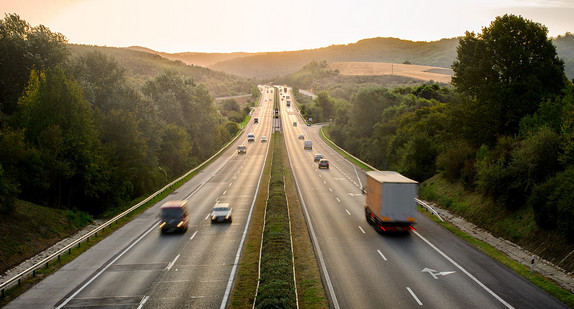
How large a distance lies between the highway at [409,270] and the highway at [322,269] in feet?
0.15

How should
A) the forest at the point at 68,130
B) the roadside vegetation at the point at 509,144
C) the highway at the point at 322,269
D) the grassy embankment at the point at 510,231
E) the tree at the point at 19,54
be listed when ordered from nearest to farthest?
1. the highway at the point at 322,269
2. the grassy embankment at the point at 510,231
3. the roadside vegetation at the point at 509,144
4. the forest at the point at 68,130
5. the tree at the point at 19,54

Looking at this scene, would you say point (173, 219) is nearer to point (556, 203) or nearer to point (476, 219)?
point (476, 219)

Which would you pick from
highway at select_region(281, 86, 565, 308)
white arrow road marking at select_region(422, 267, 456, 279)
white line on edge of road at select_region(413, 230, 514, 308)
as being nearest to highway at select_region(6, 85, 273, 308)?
highway at select_region(281, 86, 565, 308)

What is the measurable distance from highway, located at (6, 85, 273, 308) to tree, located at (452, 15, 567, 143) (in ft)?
81.8

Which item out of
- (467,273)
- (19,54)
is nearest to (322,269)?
(467,273)

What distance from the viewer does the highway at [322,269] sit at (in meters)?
17.5

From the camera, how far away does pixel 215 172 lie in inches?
2424

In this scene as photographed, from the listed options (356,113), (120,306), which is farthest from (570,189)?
(356,113)

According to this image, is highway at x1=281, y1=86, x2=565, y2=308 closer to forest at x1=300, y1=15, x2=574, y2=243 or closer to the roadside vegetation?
the roadside vegetation

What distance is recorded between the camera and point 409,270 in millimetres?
20828

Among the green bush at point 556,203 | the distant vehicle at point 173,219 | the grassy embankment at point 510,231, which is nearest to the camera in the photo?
the grassy embankment at point 510,231

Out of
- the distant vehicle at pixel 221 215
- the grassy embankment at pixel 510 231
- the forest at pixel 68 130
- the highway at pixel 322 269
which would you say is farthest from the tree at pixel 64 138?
the grassy embankment at pixel 510 231

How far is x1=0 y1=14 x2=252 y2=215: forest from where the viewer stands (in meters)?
32.2

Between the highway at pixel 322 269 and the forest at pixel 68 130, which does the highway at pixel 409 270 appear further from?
the forest at pixel 68 130
